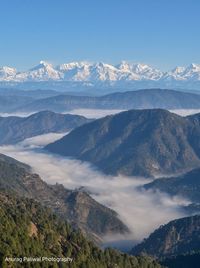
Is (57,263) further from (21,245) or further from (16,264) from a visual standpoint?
(16,264)

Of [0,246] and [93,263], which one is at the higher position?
[0,246]

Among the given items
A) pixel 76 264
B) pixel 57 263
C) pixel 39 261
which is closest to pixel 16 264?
pixel 39 261

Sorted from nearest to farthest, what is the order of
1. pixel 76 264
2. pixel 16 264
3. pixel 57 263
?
1. pixel 16 264
2. pixel 57 263
3. pixel 76 264

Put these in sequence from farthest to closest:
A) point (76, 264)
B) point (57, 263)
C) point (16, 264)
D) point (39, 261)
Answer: point (76, 264), point (57, 263), point (39, 261), point (16, 264)

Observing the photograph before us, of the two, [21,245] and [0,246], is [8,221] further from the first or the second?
[0,246]

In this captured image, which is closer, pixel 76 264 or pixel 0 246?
pixel 0 246

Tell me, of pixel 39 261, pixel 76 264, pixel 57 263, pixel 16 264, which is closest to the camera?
pixel 16 264

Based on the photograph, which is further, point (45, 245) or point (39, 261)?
point (45, 245)

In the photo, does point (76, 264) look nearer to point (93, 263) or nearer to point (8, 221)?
point (93, 263)

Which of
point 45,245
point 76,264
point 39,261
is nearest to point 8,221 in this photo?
point 45,245
